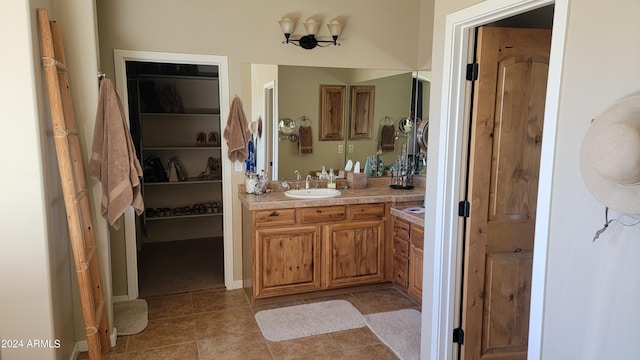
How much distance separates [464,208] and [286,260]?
1.74 meters

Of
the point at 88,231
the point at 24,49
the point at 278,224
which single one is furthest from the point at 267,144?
the point at 24,49

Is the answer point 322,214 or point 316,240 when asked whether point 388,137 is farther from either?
point 316,240

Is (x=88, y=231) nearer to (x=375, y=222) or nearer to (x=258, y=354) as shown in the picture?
(x=258, y=354)

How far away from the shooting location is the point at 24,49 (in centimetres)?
221

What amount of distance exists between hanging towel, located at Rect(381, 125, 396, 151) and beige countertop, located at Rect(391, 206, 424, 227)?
81cm

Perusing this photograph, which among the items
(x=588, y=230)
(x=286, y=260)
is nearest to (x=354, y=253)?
(x=286, y=260)

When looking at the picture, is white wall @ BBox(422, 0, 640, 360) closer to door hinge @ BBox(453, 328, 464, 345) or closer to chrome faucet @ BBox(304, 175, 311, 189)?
door hinge @ BBox(453, 328, 464, 345)

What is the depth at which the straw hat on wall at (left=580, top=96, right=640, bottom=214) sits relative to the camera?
1.28 meters

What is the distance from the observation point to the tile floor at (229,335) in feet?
9.71

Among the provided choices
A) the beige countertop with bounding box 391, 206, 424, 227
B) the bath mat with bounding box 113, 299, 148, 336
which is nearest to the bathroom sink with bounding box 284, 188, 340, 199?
the beige countertop with bounding box 391, 206, 424, 227

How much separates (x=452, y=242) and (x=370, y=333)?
1202 mm

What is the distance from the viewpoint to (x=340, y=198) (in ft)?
12.4

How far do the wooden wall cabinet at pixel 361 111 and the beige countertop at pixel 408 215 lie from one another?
926 millimetres

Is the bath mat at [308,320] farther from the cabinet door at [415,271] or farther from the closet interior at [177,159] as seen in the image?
the closet interior at [177,159]
